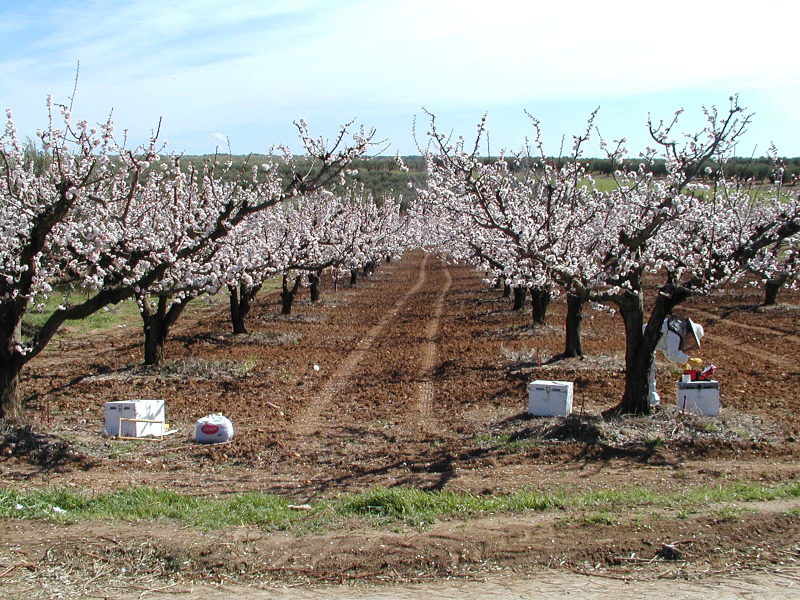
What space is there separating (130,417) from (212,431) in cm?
125

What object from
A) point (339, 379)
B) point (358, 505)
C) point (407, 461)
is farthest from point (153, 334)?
point (358, 505)

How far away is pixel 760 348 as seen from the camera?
58.1ft

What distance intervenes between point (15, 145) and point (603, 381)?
10693 millimetres

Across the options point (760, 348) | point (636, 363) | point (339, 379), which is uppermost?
point (636, 363)

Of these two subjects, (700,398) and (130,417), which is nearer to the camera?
(130,417)

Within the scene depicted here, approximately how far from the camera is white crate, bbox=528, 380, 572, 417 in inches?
419

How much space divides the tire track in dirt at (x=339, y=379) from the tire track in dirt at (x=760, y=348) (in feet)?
30.6

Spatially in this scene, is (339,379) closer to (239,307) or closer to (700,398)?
(239,307)

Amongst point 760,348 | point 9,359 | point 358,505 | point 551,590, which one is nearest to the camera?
point 551,590

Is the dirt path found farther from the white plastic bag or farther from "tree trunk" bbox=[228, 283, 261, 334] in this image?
"tree trunk" bbox=[228, 283, 261, 334]

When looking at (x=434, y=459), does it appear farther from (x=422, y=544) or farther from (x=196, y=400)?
(x=196, y=400)

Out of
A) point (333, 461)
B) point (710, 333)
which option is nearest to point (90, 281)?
point (333, 461)

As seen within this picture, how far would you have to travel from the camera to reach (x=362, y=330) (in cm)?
2228

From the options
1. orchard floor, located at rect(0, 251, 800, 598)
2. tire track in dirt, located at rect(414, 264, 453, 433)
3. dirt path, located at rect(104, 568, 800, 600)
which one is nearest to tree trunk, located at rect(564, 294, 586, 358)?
orchard floor, located at rect(0, 251, 800, 598)
